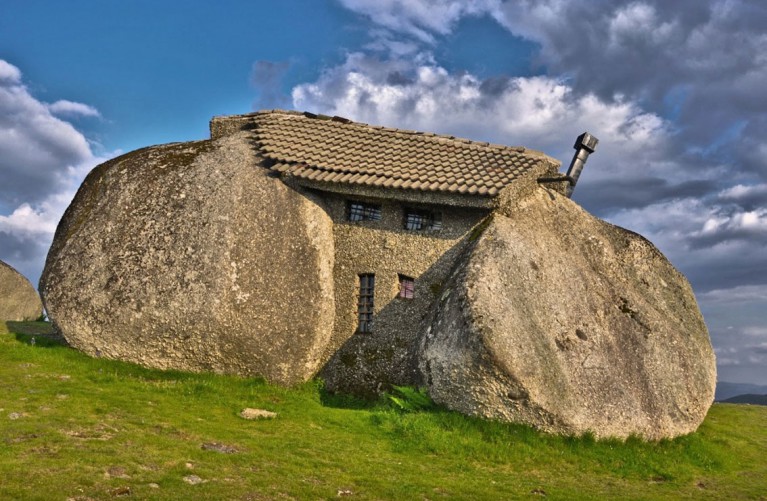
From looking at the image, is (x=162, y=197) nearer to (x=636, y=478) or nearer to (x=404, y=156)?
(x=404, y=156)

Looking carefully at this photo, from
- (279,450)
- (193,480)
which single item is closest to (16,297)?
(279,450)

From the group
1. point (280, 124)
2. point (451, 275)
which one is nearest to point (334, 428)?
point (451, 275)

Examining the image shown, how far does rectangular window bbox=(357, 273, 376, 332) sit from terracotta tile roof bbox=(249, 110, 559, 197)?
3157 millimetres

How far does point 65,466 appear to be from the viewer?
11.5m

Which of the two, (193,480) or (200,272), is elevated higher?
(200,272)

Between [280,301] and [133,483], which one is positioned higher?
[280,301]

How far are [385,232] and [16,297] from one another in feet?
77.9

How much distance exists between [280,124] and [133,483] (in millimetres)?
15378

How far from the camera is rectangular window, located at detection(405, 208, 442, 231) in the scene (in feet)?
69.3

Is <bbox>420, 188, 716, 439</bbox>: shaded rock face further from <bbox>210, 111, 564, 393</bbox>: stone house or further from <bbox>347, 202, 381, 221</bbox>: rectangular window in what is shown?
<bbox>347, 202, 381, 221</bbox>: rectangular window

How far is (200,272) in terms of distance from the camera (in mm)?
18922

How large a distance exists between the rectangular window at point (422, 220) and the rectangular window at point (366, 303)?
209 centimetres

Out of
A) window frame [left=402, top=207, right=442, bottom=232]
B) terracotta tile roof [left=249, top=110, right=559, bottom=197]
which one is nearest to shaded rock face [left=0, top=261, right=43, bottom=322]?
terracotta tile roof [left=249, top=110, right=559, bottom=197]

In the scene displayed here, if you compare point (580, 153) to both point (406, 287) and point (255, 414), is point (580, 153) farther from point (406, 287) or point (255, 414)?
point (255, 414)
